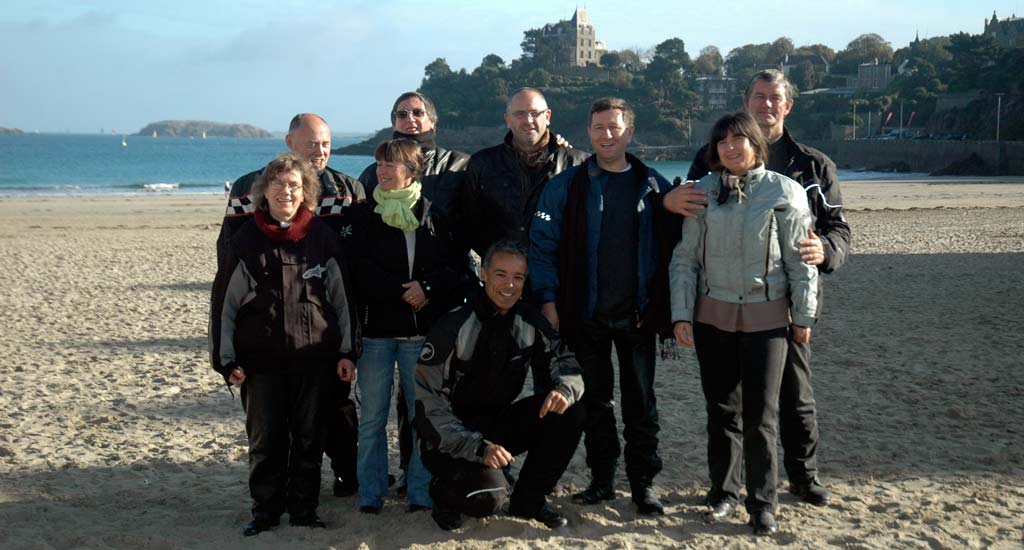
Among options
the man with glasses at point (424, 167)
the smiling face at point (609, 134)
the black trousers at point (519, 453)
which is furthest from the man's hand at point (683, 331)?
the man with glasses at point (424, 167)

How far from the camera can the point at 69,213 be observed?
26203 mm

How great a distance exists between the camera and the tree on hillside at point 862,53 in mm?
123375

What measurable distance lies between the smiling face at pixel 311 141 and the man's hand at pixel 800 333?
95.8 inches

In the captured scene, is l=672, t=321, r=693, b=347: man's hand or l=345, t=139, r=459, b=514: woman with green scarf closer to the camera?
l=672, t=321, r=693, b=347: man's hand

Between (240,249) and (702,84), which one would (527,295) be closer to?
(240,249)

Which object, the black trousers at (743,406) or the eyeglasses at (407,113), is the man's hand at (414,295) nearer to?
the eyeglasses at (407,113)

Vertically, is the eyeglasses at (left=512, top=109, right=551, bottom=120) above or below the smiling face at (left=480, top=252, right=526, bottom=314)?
above

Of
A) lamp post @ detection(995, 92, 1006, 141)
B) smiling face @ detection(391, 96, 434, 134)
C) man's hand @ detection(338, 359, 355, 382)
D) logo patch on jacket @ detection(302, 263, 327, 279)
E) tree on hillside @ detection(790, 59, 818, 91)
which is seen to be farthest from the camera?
tree on hillside @ detection(790, 59, 818, 91)

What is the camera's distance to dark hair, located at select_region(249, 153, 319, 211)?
12.9ft

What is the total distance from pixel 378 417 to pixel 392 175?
1.16 meters

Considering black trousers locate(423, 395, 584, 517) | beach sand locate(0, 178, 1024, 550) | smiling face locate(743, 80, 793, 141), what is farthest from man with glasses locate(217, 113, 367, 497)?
smiling face locate(743, 80, 793, 141)

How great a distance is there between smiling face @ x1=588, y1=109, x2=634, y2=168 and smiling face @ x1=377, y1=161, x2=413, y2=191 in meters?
0.90

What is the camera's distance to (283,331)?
156 inches

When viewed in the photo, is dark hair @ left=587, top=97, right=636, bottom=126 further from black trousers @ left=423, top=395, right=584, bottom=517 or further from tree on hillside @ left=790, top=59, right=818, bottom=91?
tree on hillside @ left=790, top=59, right=818, bottom=91
